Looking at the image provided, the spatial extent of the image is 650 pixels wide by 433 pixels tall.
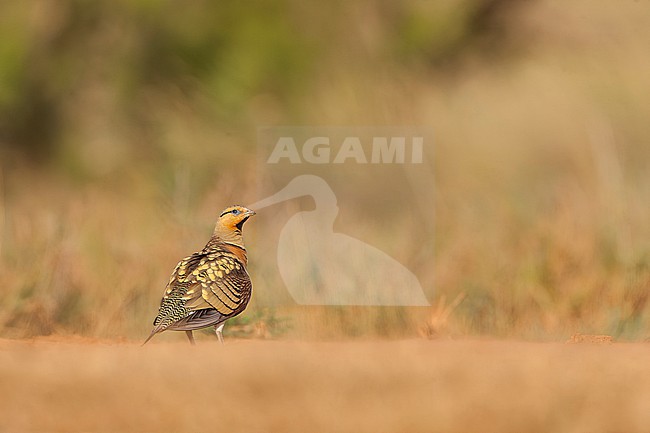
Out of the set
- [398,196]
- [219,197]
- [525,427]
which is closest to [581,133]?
[398,196]

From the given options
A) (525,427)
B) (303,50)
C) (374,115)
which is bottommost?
(525,427)

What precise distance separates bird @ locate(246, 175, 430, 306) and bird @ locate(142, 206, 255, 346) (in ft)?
0.44

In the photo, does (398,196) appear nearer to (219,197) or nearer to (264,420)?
(219,197)

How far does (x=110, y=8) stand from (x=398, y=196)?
6.17ft

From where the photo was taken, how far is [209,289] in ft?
4.50

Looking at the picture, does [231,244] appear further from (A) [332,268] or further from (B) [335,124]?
(B) [335,124]

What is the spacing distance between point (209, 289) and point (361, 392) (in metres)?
0.61

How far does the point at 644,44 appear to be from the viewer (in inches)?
161

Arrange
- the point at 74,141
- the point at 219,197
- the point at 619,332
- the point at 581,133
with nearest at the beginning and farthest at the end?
the point at 619,332, the point at 219,197, the point at 581,133, the point at 74,141

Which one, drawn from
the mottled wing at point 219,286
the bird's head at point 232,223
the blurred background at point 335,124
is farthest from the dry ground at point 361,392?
the bird's head at point 232,223

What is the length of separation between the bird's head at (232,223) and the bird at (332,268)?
141 mm
